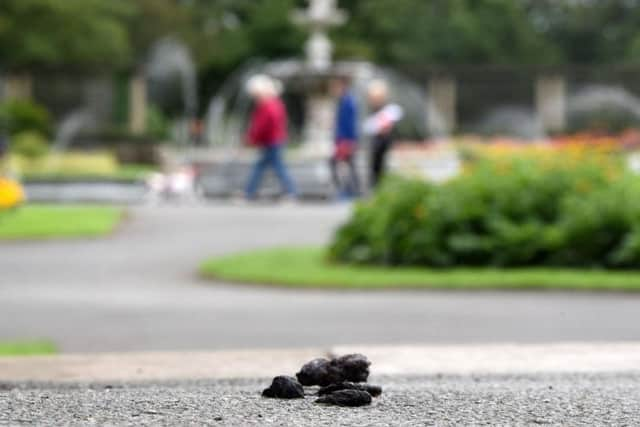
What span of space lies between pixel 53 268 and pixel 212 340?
18.4 ft

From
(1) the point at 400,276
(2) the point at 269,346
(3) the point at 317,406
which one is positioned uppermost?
(1) the point at 400,276

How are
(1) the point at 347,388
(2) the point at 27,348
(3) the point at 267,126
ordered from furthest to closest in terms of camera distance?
(3) the point at 267,126 → (2) the point at 27,348 → (1) the point at 347,388

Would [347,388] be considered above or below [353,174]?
below

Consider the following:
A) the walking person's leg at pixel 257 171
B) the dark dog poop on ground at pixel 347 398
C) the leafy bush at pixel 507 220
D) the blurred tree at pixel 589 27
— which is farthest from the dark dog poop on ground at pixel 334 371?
the blurred tree at pixel 589 27

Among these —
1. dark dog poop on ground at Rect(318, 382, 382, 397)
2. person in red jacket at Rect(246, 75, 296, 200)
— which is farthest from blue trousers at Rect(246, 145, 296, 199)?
dark dog poop on ground at Rect(318, 382, 382, 397)

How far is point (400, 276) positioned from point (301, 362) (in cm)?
547

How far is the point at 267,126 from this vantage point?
Result: 22562mm

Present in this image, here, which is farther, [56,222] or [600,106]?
[600,106]

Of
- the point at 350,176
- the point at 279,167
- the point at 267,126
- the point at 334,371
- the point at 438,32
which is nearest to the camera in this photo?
the point at 334,371

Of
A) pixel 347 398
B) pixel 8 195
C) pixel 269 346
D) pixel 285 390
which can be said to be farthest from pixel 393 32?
pixel 347 398

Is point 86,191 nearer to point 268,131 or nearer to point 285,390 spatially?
point 268,131

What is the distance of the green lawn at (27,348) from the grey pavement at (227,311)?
186 mm

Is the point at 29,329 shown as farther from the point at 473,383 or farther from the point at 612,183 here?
the point at 612,183

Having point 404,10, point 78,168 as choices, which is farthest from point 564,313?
point 404,10
